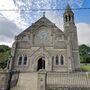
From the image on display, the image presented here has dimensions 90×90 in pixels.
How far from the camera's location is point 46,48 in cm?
2702

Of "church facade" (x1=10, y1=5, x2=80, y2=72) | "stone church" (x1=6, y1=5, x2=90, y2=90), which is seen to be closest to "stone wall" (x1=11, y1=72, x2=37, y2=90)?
"stone church" (x1=6, y1=5, x2=90, y2=90)

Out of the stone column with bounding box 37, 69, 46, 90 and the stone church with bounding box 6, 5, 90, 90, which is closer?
the stone column with bounding box 37, 69, 46, 90

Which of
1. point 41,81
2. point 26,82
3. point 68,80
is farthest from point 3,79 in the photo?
point 68,80

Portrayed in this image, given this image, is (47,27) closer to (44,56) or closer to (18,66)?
(44,56)

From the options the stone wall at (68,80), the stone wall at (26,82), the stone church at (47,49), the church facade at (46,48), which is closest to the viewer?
the stone wall at (68,80)

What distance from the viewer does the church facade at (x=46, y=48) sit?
25719 millimetres

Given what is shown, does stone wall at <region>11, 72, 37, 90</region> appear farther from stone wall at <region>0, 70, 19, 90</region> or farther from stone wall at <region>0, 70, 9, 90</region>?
stone wall at <region>0, 70, 9, 90</region>

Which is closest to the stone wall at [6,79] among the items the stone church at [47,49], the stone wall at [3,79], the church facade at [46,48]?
the stone wall at [3,79]

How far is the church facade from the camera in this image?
2572 cm

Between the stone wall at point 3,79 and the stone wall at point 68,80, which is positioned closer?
the stone wall at point 68,80

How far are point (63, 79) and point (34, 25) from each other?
696 inches

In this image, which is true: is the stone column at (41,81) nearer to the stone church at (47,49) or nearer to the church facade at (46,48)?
the stone church at (47,49)

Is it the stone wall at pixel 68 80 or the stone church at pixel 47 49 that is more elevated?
the stone church at pixel 47 49

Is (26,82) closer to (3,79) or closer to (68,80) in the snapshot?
(3,79)
